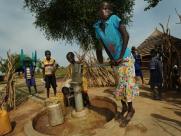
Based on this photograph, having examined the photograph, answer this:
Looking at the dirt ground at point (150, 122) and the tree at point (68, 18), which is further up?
the tree at point (68, 18)

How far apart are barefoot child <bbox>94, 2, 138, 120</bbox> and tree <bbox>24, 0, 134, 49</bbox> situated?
15404mm

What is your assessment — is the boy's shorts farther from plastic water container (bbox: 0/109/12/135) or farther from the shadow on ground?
the shadow on ground

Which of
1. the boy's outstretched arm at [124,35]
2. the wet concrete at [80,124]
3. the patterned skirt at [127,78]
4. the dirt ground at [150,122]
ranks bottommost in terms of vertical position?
the wet concrete at [80,124]

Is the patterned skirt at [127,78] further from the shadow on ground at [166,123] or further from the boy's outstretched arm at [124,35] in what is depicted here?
Answer: the shadow on ground at [166,123]

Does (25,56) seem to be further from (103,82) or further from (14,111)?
(103,82)

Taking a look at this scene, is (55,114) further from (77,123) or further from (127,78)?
(127,78)

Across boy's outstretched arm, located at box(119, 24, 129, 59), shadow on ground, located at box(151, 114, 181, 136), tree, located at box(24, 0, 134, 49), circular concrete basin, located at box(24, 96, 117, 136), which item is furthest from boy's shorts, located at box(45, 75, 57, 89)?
tree, located at box(24, 0, 134, 49)

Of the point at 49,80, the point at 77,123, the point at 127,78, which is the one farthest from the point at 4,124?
the point at 127,78

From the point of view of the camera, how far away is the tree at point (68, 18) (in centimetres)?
2017

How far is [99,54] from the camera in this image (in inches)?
914

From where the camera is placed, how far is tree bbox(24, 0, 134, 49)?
66.2 feet

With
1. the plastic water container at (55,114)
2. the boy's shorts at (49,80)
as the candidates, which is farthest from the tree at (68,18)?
the plastic water container at (55,114)

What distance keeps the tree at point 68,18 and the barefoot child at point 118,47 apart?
15404 mm

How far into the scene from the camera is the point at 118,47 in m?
4.41
